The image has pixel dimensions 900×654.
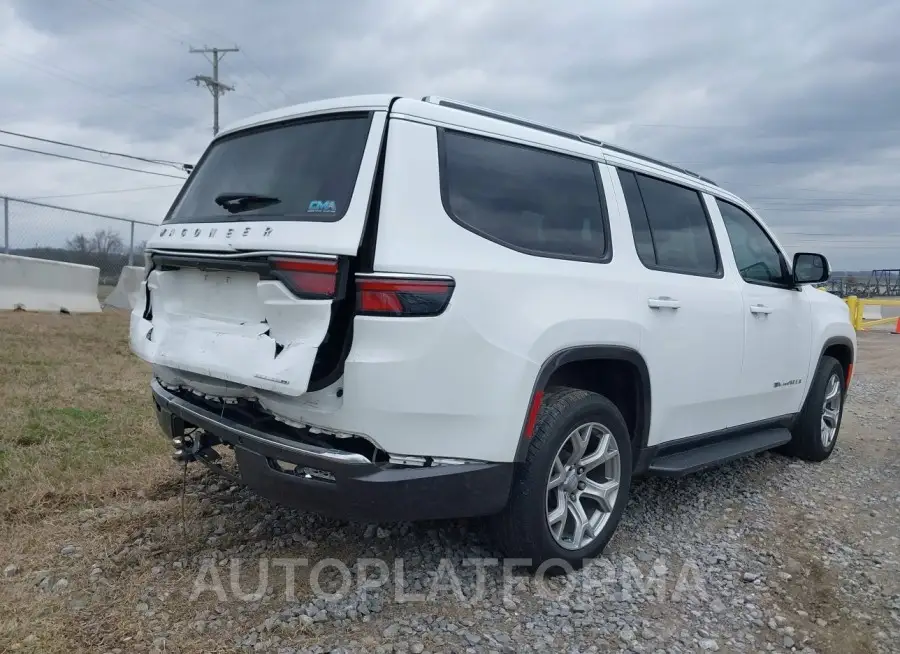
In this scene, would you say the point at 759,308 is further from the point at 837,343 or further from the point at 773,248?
the point at 837,343

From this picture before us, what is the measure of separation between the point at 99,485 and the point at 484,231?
269 cm

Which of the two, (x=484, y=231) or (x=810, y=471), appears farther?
(x=810, y=471)

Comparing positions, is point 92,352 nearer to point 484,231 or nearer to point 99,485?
point 99,485

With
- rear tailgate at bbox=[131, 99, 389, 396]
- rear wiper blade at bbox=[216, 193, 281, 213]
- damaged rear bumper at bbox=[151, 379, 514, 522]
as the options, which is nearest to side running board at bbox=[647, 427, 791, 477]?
damaged rear bumper at bbox=[151, 379, 514, 522]

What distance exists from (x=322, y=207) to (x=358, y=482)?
105 cm

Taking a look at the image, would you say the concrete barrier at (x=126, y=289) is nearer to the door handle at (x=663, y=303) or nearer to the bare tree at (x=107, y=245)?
the bare tree at (x=107, y=245)

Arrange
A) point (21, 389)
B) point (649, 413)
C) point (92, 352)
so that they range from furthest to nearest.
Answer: point (92, 352) → point (21, 389) → point (649, 413)

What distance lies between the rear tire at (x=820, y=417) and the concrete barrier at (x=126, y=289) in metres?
11.7

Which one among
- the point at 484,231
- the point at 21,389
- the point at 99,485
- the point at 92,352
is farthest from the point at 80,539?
the point at 92,352

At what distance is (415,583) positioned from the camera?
3.16 metres

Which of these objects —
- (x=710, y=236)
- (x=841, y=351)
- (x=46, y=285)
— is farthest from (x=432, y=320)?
(x=46, y=285)

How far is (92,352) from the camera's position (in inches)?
338

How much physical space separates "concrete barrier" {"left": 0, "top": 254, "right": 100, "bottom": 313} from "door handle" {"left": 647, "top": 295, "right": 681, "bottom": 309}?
11.0 metres

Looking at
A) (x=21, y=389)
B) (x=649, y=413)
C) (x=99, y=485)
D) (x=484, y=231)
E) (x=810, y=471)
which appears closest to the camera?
(x=484, y=231)
